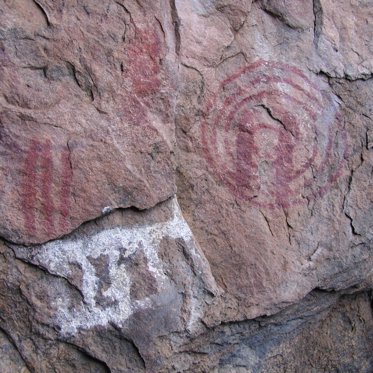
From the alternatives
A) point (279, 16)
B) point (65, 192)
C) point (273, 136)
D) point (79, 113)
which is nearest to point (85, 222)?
point (65, 192)

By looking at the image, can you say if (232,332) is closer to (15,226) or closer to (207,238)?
(207,238)

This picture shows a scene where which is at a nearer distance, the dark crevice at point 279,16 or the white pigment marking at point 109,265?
the white pigment marking at point 109,265

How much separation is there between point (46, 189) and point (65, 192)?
5cm

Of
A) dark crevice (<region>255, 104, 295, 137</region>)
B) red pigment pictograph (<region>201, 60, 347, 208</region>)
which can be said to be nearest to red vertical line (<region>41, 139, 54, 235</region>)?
red pigment pictograph (<region>201, 60, 347, 208</region>)

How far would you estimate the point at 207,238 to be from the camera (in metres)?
1.54

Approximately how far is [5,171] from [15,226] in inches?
5.4

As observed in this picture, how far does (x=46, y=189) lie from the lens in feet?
→ 4.44

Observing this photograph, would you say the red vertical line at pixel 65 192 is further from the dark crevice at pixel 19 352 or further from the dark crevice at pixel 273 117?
the dark crevice at pixel 273 117

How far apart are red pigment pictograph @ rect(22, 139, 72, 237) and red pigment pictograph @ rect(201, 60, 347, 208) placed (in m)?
0.40

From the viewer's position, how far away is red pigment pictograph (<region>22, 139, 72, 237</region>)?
1.34 m

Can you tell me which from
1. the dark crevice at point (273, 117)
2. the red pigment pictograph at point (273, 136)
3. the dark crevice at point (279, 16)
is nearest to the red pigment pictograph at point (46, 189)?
the red pigment pictograph at point (273, 136)

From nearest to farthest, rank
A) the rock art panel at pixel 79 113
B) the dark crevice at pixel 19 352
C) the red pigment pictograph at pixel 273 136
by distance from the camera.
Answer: the rock art panel at pixel 79 113 < the dark crevice at pixel 19 352 < the red pigment pictograph at pixel 273 136

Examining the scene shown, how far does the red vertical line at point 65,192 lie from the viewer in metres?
1.36

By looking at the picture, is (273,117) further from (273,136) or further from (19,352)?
(19,352)
